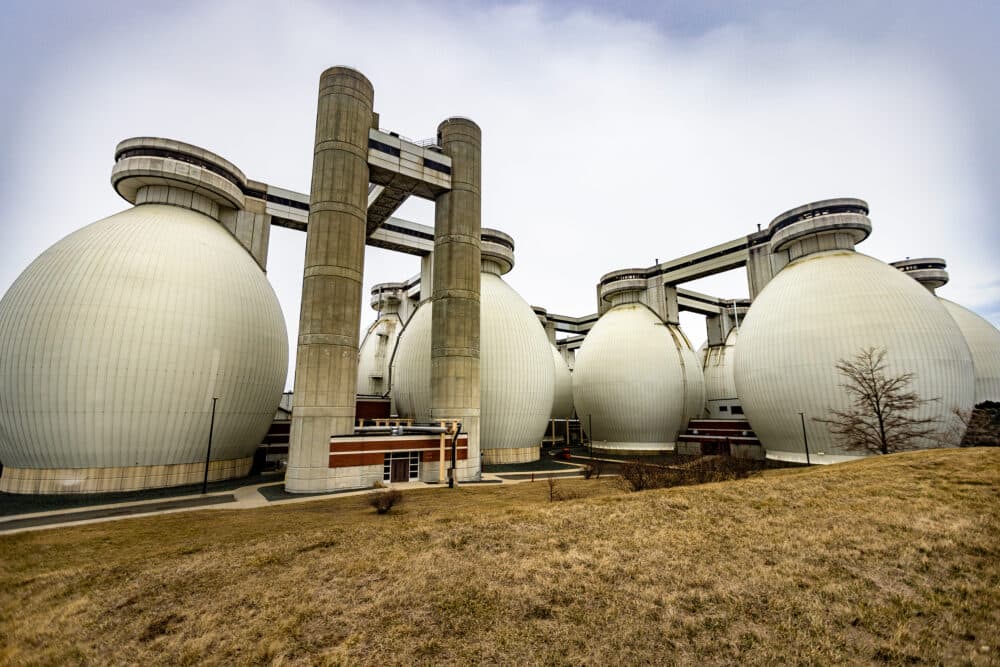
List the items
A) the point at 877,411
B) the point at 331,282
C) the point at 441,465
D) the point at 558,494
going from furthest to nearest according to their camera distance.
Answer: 1. the point at 441,465
2. the point at 331,282
3. the point at 877,411
4. the point at 558,494

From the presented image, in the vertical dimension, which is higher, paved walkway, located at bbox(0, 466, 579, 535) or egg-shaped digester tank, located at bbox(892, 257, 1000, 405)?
egg-shaped digester tank, located at bbox(892, 257, 1000, 405)

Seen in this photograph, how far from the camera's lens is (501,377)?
1487 inches

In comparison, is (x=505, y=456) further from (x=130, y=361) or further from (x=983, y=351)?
(x=983, y=351)

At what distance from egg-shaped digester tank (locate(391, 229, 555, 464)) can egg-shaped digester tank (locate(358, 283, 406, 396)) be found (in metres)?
19.3

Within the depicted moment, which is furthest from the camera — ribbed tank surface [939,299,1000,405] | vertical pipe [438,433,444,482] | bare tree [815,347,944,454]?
ribbed tank surface [939,299,1000,405]

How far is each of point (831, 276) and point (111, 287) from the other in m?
49.7

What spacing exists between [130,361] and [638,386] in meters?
44.9

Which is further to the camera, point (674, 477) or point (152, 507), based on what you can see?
point (152, 507)

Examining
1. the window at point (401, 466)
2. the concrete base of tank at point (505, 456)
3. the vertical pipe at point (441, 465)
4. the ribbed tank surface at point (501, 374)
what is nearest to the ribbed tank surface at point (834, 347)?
the ribbed tank surface at point (501, 374)

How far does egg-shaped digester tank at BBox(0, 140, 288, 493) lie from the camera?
912 inches

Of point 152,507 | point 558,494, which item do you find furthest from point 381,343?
point 558,494

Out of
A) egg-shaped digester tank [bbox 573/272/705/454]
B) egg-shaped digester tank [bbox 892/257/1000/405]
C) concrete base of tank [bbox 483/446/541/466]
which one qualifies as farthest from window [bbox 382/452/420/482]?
egg-shaped digester tank [bbox 892/257/1000/405]

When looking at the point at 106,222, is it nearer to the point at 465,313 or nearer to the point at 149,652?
the point at 465,313

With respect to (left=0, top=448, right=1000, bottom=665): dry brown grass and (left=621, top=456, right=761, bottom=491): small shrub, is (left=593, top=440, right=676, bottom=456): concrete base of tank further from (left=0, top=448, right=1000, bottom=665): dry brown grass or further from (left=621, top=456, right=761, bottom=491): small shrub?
(left=0, top=448, right=1000, bottom=665): dry brown grass
